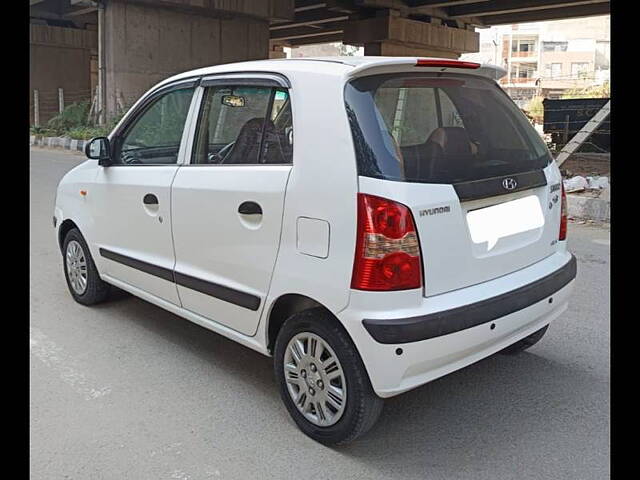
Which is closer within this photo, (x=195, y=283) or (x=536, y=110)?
(x=195, y=283)

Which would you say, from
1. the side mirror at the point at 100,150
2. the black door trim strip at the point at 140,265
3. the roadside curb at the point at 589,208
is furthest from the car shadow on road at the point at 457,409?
the roadside curb at the point at 589,208

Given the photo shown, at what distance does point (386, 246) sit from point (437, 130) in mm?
901

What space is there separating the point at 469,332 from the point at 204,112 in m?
1.98

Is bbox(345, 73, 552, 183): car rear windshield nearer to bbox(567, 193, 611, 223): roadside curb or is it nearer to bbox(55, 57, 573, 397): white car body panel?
bbox(55, 57, 573, 397): white car body panel

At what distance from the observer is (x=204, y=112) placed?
376 cm

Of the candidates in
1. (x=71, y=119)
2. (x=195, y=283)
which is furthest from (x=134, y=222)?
(x=71, y=119)

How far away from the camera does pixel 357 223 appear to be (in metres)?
2.74

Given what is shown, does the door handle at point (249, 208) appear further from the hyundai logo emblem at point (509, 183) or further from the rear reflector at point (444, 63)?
the hyundai logo emblem at point (509, 183)

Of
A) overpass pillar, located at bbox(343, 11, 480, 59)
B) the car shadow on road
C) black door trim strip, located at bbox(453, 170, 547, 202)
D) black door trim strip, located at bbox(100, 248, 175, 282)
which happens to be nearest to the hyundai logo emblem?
black door trim strip, located at bbox(453, 170, 547, 202)

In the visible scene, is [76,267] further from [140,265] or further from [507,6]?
[507,6]

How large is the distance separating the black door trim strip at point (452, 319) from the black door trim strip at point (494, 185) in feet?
1.54

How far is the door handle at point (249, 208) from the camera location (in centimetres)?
319

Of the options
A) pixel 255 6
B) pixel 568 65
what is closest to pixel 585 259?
pixel 255 6
